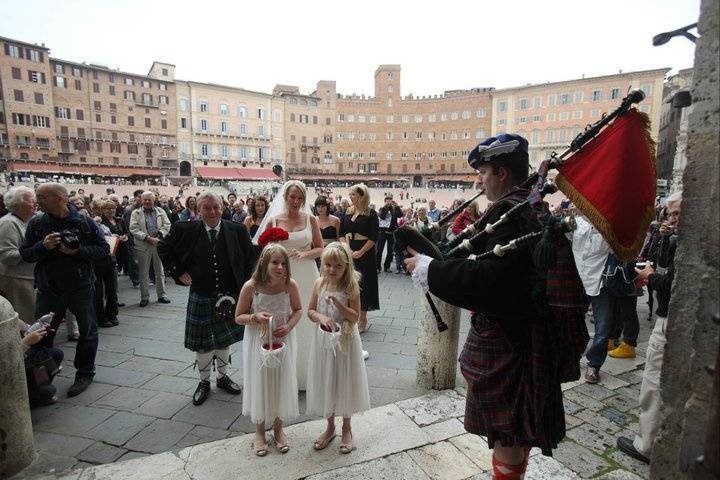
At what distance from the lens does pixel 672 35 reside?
1.55 meters

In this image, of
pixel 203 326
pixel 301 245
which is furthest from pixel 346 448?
pixel 301 245

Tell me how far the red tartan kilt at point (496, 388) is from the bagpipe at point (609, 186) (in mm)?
506

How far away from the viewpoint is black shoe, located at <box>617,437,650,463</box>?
2.81 meters

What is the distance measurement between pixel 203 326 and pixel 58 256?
1.61m

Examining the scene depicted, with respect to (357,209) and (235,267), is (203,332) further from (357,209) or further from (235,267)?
(357,209)

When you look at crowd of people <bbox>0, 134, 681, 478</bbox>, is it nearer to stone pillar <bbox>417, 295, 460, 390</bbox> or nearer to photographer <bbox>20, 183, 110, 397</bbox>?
photographer <bbox>20, 183, 110, 397</bbox>

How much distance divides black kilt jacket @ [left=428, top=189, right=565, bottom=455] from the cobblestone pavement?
18cm

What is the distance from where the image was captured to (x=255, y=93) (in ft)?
202

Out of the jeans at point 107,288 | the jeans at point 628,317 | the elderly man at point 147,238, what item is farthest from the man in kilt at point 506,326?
the elderly man at point 147,238

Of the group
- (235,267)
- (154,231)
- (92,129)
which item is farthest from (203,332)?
(92,129)

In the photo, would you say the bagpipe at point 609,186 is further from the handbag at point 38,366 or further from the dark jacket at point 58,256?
the dark jacket at point 58,256

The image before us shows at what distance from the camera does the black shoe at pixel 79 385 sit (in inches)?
148

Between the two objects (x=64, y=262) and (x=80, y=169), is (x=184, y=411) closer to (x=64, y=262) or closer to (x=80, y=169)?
(x=64, y=262)

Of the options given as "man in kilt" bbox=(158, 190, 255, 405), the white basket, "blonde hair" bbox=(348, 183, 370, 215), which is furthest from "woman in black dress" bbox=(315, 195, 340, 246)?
the white basket
